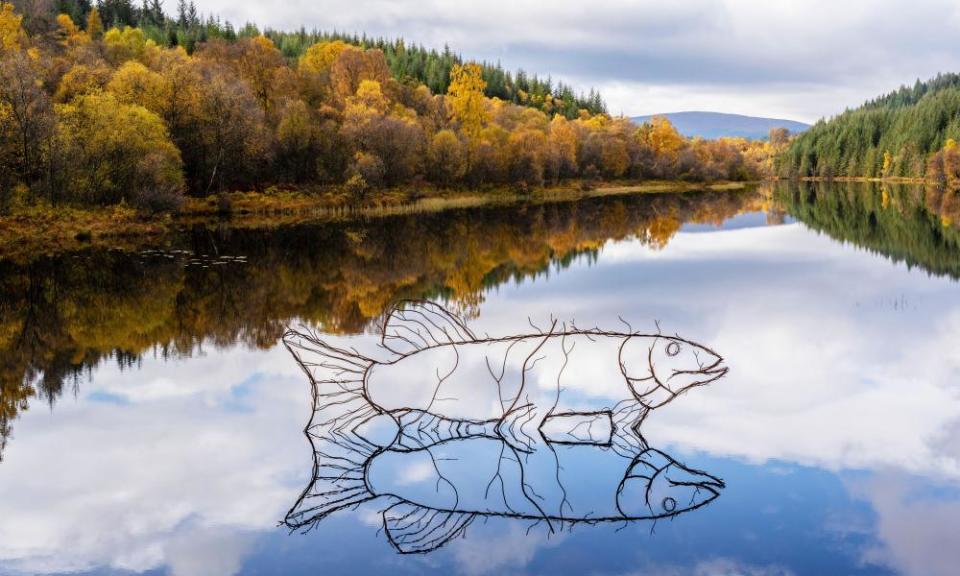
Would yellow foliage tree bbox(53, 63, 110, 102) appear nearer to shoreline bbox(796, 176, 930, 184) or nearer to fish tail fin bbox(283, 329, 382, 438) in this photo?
fish tail fin bbox(283, 329, 382, 438)

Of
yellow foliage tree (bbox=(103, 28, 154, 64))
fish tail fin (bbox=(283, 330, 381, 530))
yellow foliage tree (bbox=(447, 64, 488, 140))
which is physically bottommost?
fish tail fin (bbox=(283, 330, 381, 530))

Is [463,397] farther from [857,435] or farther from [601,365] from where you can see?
[857,435]

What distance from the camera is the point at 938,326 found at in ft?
70.7

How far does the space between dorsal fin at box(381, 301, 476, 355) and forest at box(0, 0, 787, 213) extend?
90.6 ft

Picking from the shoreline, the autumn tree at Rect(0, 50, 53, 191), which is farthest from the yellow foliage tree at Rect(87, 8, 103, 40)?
the shoreline

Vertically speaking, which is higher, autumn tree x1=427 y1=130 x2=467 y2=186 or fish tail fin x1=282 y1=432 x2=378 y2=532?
autumn tree x1=427 y1=130 x2=467 y2=186

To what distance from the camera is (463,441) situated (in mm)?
12391

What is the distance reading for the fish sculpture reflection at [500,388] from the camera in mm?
11797

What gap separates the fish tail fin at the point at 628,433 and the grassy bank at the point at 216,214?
97.5ft

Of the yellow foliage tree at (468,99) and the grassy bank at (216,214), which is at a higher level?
the yellow foliage tree at (468,99)

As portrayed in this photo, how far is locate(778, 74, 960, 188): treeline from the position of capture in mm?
129375

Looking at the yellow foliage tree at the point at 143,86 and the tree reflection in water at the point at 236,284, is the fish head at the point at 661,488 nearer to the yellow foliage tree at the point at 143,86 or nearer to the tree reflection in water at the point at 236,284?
the tree reflection in water at the point at 236,284

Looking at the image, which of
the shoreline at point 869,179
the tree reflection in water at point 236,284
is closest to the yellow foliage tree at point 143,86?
the tree reflection in water at point 236,284

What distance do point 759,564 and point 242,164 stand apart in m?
52.5
